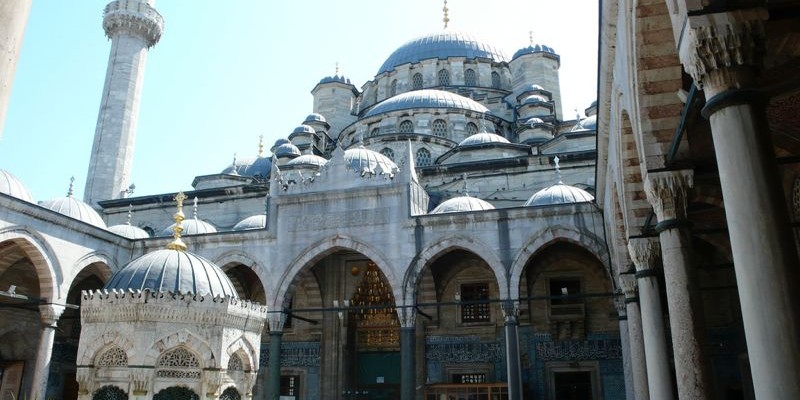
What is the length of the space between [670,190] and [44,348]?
1275 centimetres

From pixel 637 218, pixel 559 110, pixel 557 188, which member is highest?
pixel 559 110

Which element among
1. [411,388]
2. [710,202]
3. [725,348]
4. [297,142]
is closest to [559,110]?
[297,142]

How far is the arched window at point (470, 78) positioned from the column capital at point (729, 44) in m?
24.8

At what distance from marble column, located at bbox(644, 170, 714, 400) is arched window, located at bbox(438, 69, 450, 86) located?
2241cm

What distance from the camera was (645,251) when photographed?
26.5ft

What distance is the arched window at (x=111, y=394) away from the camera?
555 centimetres

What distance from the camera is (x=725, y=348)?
1348 centimetres

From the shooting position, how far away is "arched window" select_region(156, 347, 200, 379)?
570 cm

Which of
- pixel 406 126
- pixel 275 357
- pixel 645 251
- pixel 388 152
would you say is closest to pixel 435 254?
pixel 275 357

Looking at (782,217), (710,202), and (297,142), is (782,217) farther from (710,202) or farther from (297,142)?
(297,142)

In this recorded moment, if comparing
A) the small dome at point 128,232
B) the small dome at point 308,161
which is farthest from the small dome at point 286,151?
the small dome at point 128,232

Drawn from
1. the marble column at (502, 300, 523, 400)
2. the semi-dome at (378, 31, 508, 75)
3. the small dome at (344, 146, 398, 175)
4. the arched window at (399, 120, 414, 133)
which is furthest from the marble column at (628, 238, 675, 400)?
the semi-dome at (378, 31, 508, 75)

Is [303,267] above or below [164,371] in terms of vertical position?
above

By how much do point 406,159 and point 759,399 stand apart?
38.5 ft
